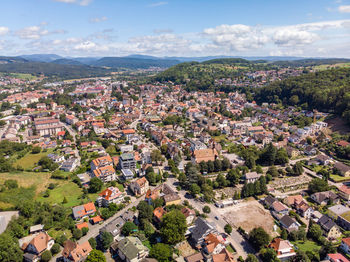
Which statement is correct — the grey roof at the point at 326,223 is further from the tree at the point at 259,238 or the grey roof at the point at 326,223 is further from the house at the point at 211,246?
the house at the point at 211,246

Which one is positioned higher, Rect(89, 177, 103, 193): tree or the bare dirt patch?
Rect(89, 177, 103, 193): tree

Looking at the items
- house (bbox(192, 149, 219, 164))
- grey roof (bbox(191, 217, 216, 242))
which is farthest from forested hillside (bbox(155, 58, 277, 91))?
grey roof (bbox(191, 217, 216, 242))

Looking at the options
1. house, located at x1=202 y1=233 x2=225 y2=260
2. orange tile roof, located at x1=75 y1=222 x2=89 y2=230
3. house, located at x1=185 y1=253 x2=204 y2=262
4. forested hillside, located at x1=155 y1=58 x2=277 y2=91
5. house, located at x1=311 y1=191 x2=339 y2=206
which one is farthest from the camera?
forested hillside, located at x1=155 y1=58 x2=277 y2=91

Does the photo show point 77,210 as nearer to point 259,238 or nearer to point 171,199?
point 171,199

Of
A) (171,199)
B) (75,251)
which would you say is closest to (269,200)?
(171,199)

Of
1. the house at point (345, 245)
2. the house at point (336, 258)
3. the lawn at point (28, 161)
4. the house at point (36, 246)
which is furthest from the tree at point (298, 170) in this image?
the lawn at point (28, 161)

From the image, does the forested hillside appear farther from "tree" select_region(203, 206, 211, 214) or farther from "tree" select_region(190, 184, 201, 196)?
"tree" select_region(203, 206, 211, 214)

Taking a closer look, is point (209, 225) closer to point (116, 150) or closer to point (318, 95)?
point (116, 150)
